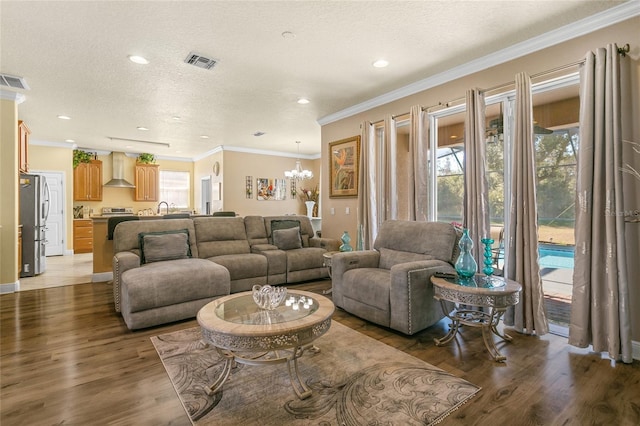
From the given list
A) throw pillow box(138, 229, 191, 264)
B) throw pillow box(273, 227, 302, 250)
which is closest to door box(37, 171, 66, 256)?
throw pillow box(138, 229, 191, 264)

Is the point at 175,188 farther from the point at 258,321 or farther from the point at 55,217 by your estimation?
the point at 258,321

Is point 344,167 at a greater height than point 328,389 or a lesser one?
greater

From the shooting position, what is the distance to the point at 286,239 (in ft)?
16.5

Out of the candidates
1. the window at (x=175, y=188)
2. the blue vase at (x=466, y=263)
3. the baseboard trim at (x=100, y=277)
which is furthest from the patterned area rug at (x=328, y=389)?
the window at (x=175, y=188)

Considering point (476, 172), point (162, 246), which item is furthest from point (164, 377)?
point (476, 172)

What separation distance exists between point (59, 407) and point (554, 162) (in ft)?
14.2

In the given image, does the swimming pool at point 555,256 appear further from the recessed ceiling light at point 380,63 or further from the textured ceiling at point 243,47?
the recessed ceiling light at point 380,63

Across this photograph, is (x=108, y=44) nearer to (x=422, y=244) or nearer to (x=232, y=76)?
(x=232, y=76)

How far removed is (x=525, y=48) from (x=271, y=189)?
6.73 meters

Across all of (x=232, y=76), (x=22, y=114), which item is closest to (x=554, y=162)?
(x=232, y=76)

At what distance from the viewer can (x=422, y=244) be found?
344 centimetres

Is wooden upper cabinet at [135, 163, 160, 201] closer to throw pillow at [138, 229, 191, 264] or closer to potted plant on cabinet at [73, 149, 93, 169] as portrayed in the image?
potted plant on cabinet at [73, 149, 93, 169]

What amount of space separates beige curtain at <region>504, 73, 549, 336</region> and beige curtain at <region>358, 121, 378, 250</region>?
1.95 meters

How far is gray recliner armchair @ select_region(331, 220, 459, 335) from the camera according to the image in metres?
2.83
